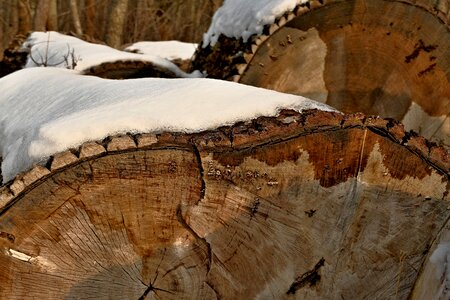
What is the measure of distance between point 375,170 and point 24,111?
1.34 m

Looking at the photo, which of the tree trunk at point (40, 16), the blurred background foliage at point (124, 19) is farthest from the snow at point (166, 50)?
the blurred background foliage at point (124, 19)

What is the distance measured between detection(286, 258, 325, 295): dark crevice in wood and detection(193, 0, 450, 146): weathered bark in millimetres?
1403

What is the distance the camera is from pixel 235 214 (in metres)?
1.58

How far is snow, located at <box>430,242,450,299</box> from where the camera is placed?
143 cm

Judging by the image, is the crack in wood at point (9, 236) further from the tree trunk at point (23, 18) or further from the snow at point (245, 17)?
the tree trunk at point (23, 18)

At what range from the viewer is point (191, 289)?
1642 mm

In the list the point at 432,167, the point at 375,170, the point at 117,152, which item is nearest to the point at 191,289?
the point at 117,152

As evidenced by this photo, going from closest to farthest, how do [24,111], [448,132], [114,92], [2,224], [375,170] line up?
[2,224], [375,170], [114,92], [24,111], [448,132]

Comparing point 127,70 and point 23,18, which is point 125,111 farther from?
point 23,18

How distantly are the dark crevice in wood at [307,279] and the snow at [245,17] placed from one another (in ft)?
4.91

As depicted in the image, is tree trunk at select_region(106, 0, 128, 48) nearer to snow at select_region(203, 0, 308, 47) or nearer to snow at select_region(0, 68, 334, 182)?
snow at select_region(203, 0, 308, 47)

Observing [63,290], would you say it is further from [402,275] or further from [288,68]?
[288,68]

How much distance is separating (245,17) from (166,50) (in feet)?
7.99

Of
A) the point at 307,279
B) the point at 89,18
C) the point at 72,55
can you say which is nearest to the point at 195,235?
the point at 307,279
